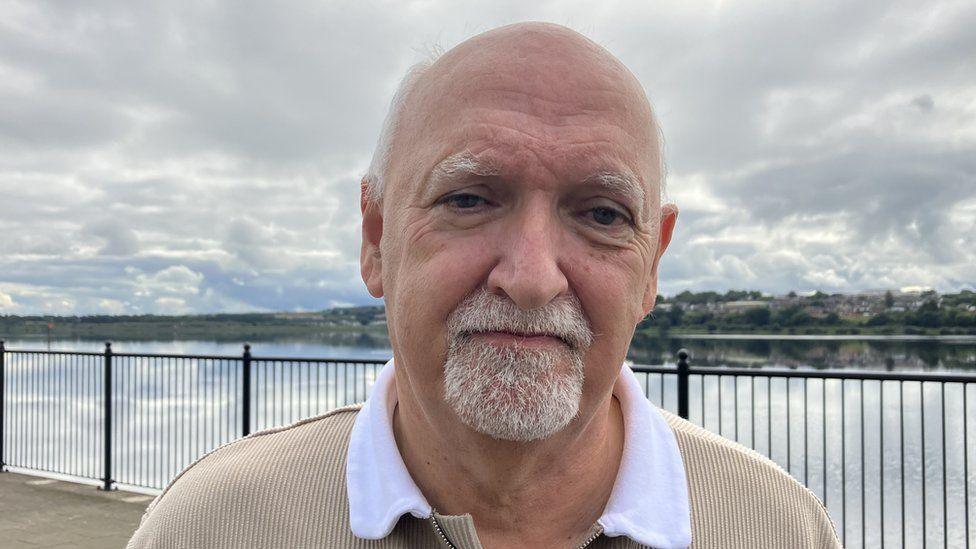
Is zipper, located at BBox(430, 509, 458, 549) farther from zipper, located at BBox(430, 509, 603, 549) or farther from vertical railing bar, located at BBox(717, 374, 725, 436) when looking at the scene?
vertical railing bar, located at BBox(717, 374, 725, 436)

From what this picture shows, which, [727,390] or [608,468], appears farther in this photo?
[727,390]

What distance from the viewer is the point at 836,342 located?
7602mm

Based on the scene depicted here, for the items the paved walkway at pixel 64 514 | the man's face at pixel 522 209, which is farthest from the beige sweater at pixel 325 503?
the paved walkway at pixel 64 514

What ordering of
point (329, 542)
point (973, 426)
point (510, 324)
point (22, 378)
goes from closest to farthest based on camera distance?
point (510, 324) < point (329, 542) < point (973, 426) < point (22, 378)

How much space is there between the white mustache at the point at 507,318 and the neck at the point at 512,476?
18 cm

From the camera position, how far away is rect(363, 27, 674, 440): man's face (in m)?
1.28

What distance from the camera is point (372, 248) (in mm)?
1634

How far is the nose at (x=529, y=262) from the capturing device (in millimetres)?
1232

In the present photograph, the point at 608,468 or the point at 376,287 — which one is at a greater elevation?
the point at 376,287

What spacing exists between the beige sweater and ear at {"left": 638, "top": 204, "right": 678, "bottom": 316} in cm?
37

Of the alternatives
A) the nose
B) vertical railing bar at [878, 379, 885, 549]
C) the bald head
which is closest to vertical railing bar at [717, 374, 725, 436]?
vertical railing bar at [878, 379, 885, 549]

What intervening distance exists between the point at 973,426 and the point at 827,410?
3.24 feet

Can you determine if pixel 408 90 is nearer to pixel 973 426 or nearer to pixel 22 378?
pixel 973 426

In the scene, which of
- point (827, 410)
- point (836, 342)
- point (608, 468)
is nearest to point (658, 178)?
point (608, 468)
